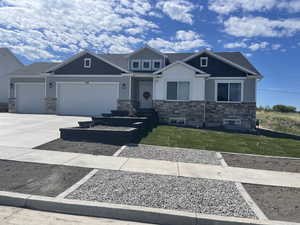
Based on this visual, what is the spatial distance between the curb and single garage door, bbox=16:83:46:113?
16.6 meters

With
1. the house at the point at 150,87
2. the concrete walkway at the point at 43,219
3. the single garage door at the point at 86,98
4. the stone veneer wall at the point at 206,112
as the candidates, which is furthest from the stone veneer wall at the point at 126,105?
the concrete walkway at the point at 43,219

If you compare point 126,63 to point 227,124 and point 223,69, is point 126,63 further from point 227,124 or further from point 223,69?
point 227,124

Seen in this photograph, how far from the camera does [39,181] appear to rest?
13.9 ft

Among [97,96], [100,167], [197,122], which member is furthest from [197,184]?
[97,96]

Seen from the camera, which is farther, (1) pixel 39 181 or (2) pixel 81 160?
(2) pixel 81 160

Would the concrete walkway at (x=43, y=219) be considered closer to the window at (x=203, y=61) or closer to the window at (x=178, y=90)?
the window at (x=178, y=90)

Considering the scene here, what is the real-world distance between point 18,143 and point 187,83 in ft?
37.4

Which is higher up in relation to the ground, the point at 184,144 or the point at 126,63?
the point at 126,63

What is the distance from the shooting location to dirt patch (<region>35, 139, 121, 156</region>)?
22.1ft

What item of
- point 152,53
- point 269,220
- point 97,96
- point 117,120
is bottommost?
point 269,220

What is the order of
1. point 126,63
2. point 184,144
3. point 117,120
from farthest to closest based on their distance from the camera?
point 126,63 < point 117,120 < point 184,144

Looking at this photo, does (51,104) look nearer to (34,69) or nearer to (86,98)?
(86,98)

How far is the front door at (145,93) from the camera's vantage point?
17.4 metres

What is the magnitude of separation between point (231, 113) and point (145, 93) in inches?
290
